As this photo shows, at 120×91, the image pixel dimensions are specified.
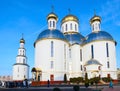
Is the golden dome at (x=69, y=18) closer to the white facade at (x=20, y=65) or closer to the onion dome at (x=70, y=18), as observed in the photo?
the onion dome at (x=70, y=18)

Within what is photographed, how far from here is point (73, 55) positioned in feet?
174

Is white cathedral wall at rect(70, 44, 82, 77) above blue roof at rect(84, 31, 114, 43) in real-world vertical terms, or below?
below

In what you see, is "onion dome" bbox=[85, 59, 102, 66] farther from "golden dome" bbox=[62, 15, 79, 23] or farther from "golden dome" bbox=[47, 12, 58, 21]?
"golden dome" bbox=[62, 15, 79, 23]

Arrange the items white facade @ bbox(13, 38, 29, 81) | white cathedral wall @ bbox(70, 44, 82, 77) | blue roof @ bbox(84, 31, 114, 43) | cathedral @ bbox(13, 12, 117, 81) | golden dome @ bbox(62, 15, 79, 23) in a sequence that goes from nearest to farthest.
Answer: cathedral @ bbox(13, 12, 117, 81) < blue roof @ bbox(84, 31, 114, 43) < white cathedral wall @ bbox(70, 44, 82, 77) < golden dome @ bbox(62, 15, 79, 23) < white facade @ bbox(13, 38, 29, 81)

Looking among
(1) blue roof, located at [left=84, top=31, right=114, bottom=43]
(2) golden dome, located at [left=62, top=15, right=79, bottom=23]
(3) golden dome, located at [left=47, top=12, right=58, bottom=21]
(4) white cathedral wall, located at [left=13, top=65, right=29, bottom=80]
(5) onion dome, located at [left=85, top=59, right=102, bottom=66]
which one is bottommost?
(4) white cathedral wall, located at [left=13, top=65, right=29, bottom=80]

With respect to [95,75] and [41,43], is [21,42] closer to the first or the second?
[41,43]

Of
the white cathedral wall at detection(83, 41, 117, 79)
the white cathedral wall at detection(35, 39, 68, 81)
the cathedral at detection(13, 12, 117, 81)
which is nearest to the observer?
the white cathedral wall at detection(35, 39, 68, 81)

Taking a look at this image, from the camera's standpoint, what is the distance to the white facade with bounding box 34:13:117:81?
47094mm

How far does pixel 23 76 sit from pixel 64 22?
2534cm

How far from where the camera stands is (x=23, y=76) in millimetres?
72375

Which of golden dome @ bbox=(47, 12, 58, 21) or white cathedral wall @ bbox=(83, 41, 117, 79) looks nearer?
white cathedral wall @ bbox=(83, 41, 117, 79)

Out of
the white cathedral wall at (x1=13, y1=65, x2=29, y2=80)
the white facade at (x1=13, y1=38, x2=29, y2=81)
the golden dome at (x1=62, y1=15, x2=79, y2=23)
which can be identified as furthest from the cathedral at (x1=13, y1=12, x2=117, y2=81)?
the white cathedral wall at (x1=13, y1=65, x2=29, y2=80)

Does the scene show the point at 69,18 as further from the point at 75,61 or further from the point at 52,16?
the point at 75,61

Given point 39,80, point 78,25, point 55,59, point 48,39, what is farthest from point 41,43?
point 78,25
